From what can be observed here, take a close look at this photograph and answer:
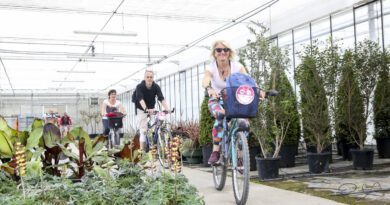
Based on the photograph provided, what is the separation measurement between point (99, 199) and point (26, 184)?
0.44 metres

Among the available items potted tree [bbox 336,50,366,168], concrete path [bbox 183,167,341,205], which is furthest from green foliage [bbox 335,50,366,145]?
concrete path [bbox 183,167,341,205]

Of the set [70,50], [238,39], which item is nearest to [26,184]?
[238,39]

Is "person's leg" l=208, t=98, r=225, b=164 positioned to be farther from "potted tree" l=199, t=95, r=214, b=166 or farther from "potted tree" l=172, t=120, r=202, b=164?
"potted tree" l=172, t=120, r=202, b=164

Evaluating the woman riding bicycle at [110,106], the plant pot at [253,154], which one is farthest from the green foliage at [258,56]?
the woman riding bicycle at [110,106]

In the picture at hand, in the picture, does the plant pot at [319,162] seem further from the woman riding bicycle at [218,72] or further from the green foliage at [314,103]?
the woman riding bicycle at [218,72]

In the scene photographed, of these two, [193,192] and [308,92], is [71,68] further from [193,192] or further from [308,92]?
[193,192]

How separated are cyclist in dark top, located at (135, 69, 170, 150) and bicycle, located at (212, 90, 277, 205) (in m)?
2.33

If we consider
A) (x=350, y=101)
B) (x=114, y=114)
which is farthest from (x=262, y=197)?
(x=114, y=114)

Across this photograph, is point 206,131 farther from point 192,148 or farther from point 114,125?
point 114,125

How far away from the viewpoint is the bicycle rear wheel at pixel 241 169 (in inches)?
122

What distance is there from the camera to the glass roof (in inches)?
410

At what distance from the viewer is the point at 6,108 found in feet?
124

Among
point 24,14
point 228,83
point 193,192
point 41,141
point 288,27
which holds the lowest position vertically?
point 193,192

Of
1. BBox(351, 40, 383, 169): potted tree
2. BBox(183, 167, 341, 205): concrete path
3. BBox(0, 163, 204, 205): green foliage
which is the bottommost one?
BBox(183, 167, 341, 205): concrete path
